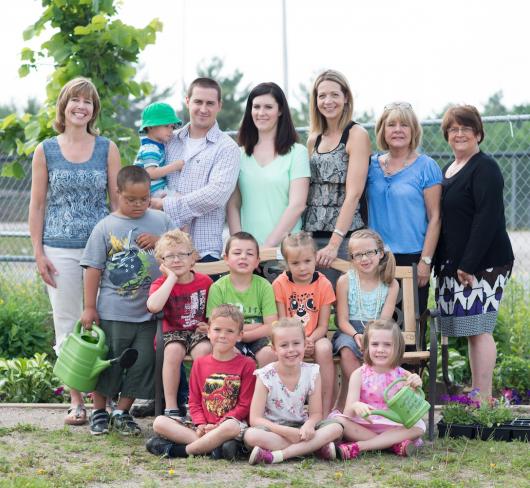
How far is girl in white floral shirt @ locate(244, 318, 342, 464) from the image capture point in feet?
17.5

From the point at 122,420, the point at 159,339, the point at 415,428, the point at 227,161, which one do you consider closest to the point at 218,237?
the point at 227,161

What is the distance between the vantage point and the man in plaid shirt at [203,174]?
6316mm

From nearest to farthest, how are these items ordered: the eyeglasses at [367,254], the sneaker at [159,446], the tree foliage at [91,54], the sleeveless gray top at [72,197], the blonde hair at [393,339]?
the sneaker at [159,446], the blonde hair at [393,339], the eyeglasses at [367,254], the sleeveless gray top at [72,197], the tree foliage at [91,54]

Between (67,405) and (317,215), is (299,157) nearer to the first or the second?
(317,215)

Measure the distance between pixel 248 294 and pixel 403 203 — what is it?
1207 millimetres

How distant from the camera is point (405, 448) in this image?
5484 mm

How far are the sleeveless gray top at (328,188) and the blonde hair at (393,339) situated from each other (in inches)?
36.0

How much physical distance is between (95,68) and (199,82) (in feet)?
6.17

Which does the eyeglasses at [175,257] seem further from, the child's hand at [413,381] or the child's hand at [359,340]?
the child's hand at [413,381]

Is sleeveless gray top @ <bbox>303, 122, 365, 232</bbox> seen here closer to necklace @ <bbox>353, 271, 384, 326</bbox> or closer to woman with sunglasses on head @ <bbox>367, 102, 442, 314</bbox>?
woman with sunglasses on head @ <bbox>367, 102, 442, 314</bbox>

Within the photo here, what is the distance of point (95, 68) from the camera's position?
7996 mm

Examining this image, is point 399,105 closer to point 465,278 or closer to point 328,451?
point 465,278

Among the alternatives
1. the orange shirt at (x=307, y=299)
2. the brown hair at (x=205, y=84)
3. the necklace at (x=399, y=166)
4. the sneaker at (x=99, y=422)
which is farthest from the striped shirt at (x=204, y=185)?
the sneaker at (x=99, y=422)

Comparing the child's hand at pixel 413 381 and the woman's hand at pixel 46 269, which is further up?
the woman's hand at pixel 46 269
